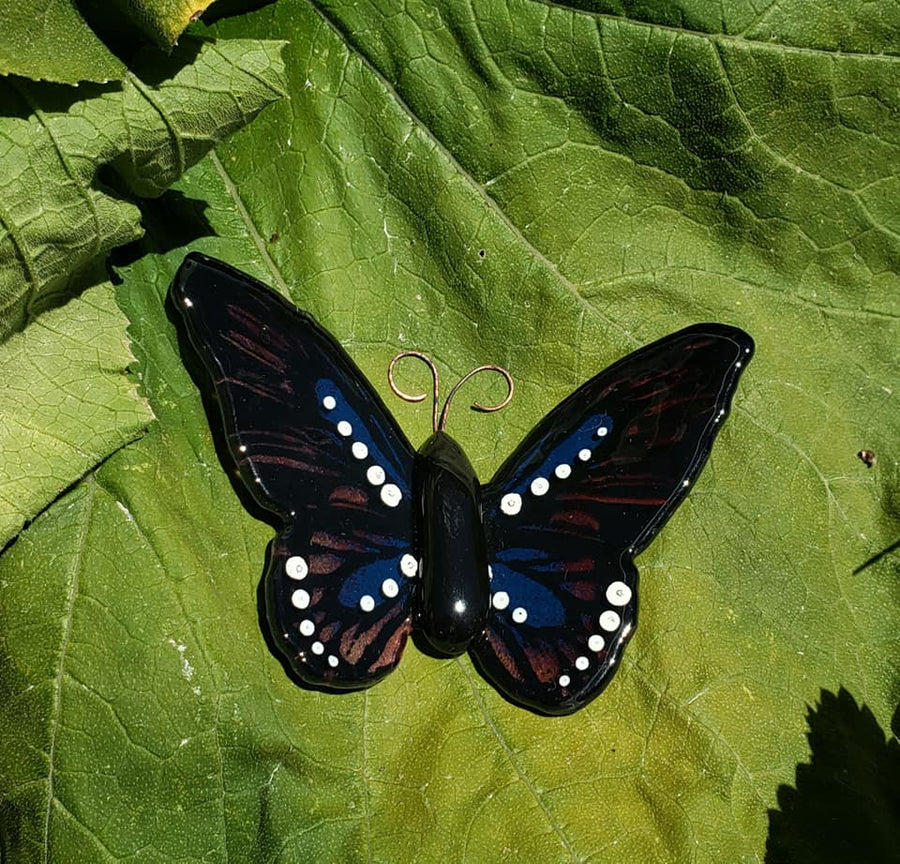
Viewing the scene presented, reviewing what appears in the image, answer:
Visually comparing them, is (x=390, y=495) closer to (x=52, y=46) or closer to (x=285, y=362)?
(x=285, y=362)

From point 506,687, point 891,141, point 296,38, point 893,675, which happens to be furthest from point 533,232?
point 893,675

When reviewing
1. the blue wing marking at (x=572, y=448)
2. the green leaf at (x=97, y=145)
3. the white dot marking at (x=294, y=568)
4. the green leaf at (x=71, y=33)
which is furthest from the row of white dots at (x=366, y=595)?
the green leaf at (x=71, y=33)

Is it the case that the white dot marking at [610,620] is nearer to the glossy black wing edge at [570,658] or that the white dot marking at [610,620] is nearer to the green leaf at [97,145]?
the glossy black wing edge at [570,658]

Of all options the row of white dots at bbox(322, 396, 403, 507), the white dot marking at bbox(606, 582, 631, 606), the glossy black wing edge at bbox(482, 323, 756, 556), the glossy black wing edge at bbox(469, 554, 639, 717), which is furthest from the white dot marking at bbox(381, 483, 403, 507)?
the white dot marking at bbox(606, 582, 631, 606)

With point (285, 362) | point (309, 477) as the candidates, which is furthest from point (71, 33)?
point (309, 477)

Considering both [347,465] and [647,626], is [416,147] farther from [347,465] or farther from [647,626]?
[647,626]

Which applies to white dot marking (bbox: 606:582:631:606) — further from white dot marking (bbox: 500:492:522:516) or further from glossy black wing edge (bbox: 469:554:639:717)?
white dot marking (bbox: 500:492:522:516)
